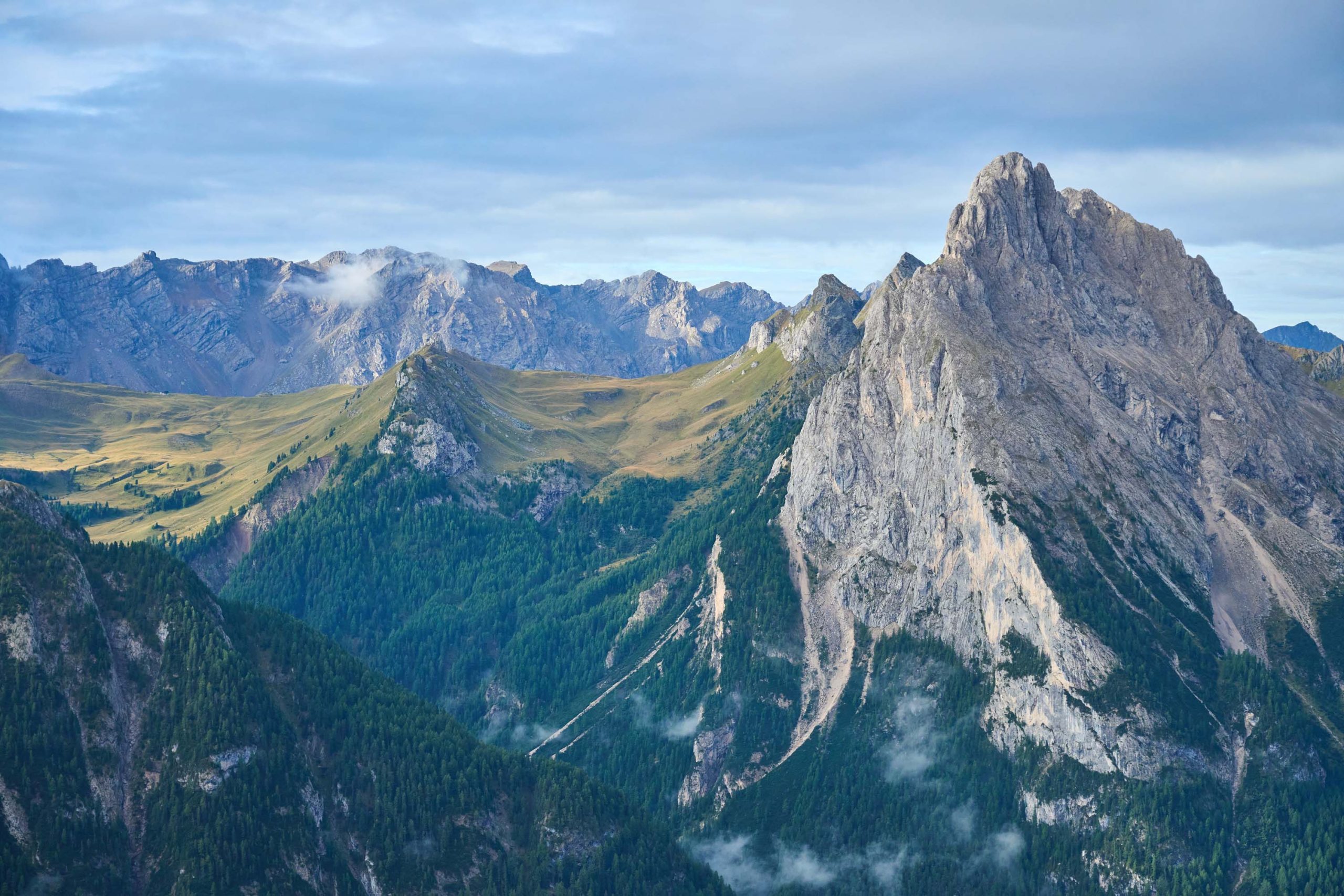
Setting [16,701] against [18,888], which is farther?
[16,701]

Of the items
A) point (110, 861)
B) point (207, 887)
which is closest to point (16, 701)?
point (110, 861)

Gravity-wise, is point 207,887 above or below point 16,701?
below

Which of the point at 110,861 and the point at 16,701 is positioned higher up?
the point at 16,701

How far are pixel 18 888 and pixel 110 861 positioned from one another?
16.0 metres

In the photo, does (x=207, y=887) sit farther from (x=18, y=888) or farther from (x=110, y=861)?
(x=18, y=888)

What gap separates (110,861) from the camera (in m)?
194

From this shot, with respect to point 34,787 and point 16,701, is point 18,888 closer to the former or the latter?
point 34,787

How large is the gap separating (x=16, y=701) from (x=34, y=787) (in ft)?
50.5

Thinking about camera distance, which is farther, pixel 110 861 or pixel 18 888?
pixel 110 861

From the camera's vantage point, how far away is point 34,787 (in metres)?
190

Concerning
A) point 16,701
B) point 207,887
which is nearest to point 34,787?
point 16,701

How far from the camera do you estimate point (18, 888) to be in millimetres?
179500

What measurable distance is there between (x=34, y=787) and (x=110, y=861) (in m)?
17.2

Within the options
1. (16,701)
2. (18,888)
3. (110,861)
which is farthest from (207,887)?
(16,701)
